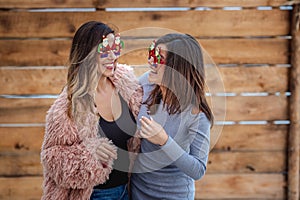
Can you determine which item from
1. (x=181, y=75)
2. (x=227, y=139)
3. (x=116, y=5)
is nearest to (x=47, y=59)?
(x=116, y=5)

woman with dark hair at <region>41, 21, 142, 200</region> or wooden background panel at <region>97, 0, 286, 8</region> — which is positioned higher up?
wooden background panel at <region>97, 0, 286, 8</region>

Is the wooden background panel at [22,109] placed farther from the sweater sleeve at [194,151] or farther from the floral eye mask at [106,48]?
the sweater sleeve at [194,151]

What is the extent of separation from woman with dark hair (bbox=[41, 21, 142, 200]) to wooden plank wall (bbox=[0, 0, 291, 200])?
3.45ft

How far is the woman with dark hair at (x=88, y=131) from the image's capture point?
1.50 m

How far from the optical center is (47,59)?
2627 mm

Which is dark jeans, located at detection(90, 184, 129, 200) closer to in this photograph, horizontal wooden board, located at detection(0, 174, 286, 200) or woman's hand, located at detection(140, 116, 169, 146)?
woman's hand, located at detection(140, 116, 169, 146)

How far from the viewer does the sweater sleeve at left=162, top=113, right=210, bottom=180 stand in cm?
143

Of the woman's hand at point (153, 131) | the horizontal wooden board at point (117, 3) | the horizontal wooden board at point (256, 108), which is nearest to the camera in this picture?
the woman's hand at point (153, 131)

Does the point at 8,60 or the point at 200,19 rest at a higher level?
the point at 200,19

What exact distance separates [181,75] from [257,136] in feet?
4.48

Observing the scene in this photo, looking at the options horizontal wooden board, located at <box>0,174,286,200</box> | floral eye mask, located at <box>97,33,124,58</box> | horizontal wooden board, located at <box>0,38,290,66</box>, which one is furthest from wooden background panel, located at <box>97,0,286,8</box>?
floral eye mask, located at <box>97,33,124,58</box>

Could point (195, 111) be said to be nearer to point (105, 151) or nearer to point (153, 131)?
point (153, 131)

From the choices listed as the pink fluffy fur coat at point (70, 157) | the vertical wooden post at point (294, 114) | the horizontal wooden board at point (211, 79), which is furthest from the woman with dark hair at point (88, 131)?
the vertical wooden post at point (294, 114)

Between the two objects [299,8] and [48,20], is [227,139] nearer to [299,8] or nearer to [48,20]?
[299,8]
